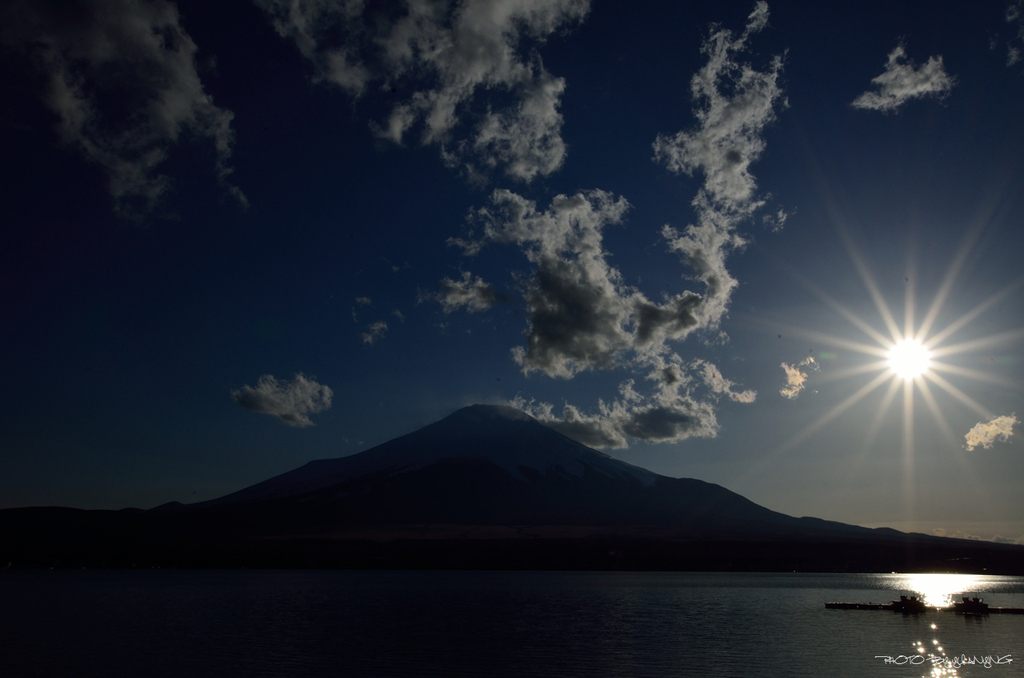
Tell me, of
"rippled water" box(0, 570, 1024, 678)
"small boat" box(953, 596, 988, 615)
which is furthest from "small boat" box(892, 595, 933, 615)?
"small boat" box(953, 596, 988, 615)

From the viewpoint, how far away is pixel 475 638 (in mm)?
64188

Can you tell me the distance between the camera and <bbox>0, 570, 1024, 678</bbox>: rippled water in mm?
49438

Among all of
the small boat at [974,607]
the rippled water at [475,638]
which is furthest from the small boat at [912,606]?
the small boat at [974,607]

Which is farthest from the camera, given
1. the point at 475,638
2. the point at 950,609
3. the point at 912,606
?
the point at 950,609

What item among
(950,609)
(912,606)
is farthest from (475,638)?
(950,609)

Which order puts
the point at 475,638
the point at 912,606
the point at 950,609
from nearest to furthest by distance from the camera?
the point at 475,638 < the point at 912,606 < the point at 950,609

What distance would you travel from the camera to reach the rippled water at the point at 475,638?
49438mm

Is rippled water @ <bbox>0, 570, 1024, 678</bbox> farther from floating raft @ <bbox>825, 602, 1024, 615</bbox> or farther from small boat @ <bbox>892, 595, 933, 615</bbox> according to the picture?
floating raft @ <bbox>825, 602, 1024, 615</bbox>

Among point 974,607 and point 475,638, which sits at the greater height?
point 974,607

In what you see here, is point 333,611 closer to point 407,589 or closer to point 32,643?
point 32,643

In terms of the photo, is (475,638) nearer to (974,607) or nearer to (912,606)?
(912,606)

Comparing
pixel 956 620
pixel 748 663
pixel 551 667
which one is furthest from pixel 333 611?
pixel 956 620

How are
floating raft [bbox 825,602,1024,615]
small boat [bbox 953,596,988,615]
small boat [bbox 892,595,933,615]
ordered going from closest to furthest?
small boat [bbox 953,596,988,615] < floating raft [bbox 825,602,1024,615] < small boat [bbox 892,595,933,615]

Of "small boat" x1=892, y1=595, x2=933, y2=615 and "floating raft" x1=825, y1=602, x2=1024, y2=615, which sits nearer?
"floating raft" x1=825, y1=602, x2=1024, y2=615
